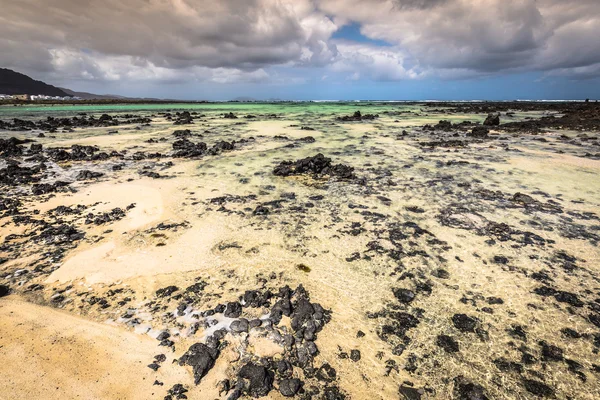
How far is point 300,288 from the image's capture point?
20.0 ft

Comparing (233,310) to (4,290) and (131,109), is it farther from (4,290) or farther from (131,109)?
(131,109)

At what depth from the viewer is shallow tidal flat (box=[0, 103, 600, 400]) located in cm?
421

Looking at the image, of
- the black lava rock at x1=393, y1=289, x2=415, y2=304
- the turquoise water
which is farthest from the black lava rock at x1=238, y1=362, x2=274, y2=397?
the turquoise water

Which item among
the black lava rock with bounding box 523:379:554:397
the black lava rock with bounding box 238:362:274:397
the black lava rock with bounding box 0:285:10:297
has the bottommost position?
the black lava rock with bounding box 523:379:554:397

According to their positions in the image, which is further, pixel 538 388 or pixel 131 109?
pixel 131 109

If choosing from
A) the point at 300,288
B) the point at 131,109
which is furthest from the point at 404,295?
the point at 131,109

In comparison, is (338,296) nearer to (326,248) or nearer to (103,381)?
(326,248)

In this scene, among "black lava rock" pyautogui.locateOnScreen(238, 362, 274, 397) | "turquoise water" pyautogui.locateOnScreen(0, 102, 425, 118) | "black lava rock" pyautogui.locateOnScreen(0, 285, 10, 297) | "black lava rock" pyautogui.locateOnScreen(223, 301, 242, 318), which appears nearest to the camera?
"black lava rock" pyautogui.locateOnScreen(238, 362, 274, 397)

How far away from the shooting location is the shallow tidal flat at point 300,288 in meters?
4.21

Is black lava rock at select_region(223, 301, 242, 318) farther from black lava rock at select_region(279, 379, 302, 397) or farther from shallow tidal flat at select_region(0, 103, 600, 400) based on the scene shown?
black lava rock at select_region(279, 379, 302, 397)

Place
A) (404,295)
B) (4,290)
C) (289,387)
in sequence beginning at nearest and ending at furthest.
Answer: (289,387)
(4,290)
(404,295)

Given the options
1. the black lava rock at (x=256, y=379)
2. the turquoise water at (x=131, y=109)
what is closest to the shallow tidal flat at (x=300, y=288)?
the black lava rock at (x=256, y=379)


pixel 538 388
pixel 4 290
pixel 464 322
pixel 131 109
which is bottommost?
pixel 538 388

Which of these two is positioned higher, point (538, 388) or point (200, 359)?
point (200, 359)
